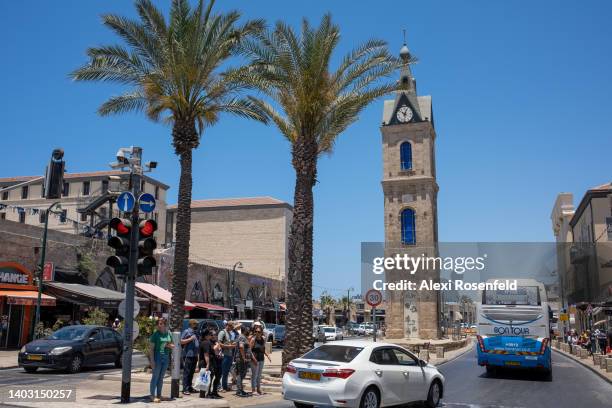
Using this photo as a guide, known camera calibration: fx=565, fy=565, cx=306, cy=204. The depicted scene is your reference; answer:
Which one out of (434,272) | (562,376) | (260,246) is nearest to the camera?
(562,376)

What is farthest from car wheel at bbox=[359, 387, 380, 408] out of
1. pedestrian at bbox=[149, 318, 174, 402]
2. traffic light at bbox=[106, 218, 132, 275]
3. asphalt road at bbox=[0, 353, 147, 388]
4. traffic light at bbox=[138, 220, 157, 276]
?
asphalt road at bbox=[0, 353, 147, 388]

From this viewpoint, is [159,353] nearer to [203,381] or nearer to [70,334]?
[203,381]

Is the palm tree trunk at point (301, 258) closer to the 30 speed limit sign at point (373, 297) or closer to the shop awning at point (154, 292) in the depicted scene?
the 30 speed limit sign at point (373, 297)

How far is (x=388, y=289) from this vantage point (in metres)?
54.2

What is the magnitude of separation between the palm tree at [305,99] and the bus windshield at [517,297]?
6837 mm

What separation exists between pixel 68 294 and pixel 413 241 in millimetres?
33819

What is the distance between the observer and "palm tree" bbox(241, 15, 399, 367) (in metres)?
17.6

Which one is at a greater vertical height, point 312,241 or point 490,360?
point 312,241

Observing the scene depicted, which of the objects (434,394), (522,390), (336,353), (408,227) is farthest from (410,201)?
(336,353)

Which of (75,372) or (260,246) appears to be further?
(260,246)

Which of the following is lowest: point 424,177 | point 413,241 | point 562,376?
point 562,376

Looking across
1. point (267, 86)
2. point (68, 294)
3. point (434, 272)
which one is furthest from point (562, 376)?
point (434, 272)

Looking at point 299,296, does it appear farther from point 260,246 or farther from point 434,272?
point 260,246

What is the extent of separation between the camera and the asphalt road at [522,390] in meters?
13.1
